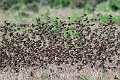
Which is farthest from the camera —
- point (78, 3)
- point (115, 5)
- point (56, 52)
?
point (78, 3)

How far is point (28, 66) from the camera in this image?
959 cm

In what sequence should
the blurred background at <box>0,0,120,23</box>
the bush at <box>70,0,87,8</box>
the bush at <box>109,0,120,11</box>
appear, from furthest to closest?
1. the bush at <box>70,0,87,8</box>
2. the bush at <box>109,0,120,11</box>
3. the blurred background at <box>0,0,120,23</box>

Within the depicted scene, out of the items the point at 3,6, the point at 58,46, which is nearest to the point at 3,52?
the point at 58,46

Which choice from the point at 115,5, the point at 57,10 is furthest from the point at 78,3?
the point at 115,5

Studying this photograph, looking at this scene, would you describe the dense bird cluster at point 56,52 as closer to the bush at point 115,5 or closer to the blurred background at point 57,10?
the blurred background at point 57,10

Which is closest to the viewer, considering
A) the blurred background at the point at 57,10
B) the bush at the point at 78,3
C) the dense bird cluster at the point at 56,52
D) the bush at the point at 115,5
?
the dense bird cluster at the point at 56,52

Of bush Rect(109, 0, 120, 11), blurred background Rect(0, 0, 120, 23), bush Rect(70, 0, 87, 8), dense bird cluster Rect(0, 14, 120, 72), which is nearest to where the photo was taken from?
dense bird cluster Rect(0, 14, 120, 72)

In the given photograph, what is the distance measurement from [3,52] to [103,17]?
6967 mm

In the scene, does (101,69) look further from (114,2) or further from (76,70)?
(114,2)

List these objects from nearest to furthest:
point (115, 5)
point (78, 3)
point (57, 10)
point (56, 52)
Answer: point (56, 52), point (115, 5), point (57, 10), point (78, 3)

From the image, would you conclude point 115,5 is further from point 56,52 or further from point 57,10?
point 56,52

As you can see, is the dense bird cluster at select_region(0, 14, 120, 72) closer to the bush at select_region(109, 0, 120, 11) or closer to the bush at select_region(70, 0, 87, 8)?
the bush at select_region(109, 0, 120, 11)

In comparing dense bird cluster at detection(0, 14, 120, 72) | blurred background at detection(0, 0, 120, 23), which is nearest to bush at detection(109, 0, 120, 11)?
blurred background at detection(0, 0, 120, 23)

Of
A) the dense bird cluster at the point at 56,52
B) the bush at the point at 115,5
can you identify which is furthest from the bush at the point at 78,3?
the dense bird cluster at the point at 56,52
